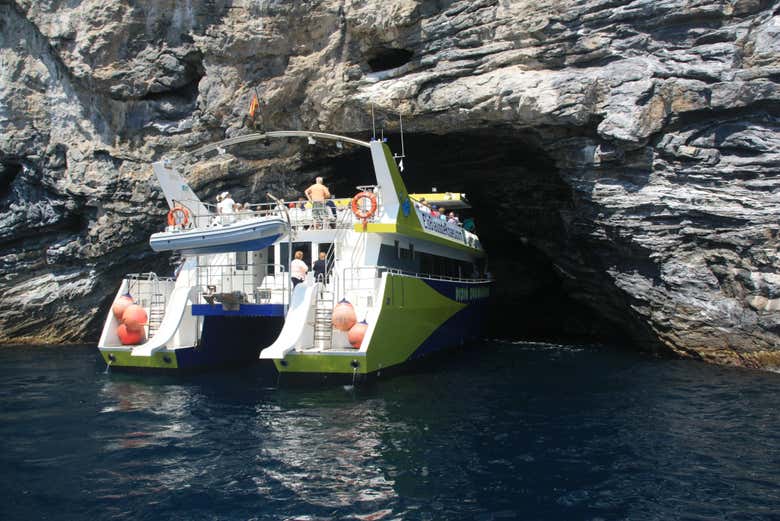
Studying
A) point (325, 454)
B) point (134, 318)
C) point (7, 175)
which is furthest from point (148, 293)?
point (7, 175)

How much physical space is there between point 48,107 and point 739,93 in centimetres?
1896

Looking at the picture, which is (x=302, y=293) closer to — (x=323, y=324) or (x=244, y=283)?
(x=323, y=324)

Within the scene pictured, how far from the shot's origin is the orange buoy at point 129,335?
14469mm

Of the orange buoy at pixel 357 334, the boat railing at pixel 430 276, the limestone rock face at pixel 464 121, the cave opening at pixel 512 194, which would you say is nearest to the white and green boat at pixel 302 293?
the orange buoy at pixel 357 334

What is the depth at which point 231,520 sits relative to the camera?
6434mm

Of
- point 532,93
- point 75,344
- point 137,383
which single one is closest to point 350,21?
point 532,93

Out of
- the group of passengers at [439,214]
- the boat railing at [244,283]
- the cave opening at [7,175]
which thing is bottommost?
the boat railing at [244,283]

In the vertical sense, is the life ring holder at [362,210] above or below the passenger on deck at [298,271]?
above

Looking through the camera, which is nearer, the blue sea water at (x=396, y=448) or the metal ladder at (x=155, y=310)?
the blue sea water at (x=396, y=448)

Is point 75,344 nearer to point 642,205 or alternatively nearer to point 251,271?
point 251,271

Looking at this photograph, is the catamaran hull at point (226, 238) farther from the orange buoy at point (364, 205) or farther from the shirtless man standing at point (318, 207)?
the shirtless man standing at point (318, 207)

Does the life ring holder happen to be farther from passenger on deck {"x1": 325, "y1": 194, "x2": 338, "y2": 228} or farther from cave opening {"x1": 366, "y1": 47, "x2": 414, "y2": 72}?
cave opening {"x1": 366, "y1": 47, "x2": 414, "y2": 72}

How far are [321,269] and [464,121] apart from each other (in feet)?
19.8

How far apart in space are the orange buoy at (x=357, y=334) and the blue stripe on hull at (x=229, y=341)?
3911 mm
